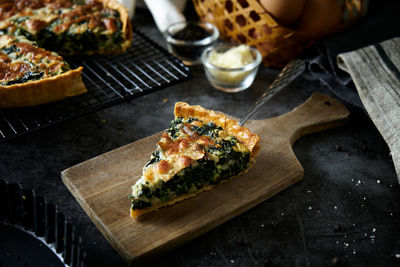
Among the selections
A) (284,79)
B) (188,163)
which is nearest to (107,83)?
(188,163)

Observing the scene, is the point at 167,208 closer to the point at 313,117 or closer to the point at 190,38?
the point at 313,117

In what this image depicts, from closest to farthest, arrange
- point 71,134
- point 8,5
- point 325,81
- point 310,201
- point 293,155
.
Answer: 1. point 310,201
2. point 293,155
3. point 71,134
4. point 325,81
5. point 8,5

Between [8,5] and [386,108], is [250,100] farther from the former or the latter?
[8,5]

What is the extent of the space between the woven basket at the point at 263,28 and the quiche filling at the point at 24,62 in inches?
54.3

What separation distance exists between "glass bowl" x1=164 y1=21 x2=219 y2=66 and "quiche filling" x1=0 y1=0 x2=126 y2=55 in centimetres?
43

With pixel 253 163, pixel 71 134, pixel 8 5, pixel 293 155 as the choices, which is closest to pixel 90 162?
pixel 71 134

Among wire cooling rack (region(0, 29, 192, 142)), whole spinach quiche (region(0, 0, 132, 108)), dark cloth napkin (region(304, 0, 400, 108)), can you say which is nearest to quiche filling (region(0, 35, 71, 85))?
whole spinach quiche (region(0, 0, 132, 108))

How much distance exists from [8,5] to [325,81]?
8.28ft

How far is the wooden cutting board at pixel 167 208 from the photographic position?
2123mm

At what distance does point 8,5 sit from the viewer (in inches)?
136

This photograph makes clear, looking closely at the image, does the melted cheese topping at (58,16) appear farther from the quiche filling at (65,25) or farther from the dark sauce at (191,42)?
the dark sauce at (191,42)

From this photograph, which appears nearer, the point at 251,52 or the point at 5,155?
the point at 5,155

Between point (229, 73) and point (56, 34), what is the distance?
1368 millimetres

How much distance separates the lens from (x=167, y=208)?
2.29 meters
